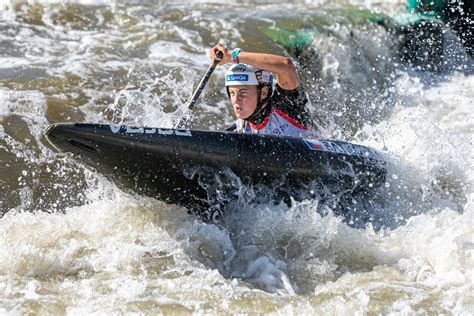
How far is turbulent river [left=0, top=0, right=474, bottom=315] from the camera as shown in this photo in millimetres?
4348

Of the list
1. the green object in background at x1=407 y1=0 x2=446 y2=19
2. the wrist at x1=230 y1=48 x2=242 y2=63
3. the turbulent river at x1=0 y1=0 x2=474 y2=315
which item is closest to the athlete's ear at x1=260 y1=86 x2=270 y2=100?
the wrist at x1=230 y1=48 x2=242 y2=63

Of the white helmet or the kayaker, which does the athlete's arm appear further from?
the white helmet

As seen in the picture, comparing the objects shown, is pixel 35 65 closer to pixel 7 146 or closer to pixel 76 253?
pixel 7 146

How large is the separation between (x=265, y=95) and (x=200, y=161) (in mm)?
1049

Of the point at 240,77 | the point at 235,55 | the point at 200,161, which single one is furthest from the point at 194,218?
the point at 235,55

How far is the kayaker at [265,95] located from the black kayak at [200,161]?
0.37 metres

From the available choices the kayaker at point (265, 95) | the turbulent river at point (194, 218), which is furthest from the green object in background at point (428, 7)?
the kayaker at point (265, 95)

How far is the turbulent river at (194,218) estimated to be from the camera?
435 cm

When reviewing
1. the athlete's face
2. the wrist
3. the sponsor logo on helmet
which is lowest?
the athlete's face

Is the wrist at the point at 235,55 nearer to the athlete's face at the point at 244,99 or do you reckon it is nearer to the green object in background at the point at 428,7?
the athlete's face at the point at 244,99

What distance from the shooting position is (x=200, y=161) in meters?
4.92

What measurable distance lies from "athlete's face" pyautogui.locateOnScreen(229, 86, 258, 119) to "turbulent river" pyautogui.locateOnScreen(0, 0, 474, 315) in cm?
89

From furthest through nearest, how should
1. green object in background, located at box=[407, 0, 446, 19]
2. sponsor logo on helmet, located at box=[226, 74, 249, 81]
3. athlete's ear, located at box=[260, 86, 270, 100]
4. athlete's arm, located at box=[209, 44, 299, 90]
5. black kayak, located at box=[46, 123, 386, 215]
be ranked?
green object in background, located at box=[407, 0, 446, 19] < athlete's ear, located at box=[260, 86, 270, 100] < sponsor logo on helmet, located at box=[226, 74, 249, 81] < athlete's arm, located at box=[209, 44, 299, 90] < black kayak, located at box=[46, 123, 386, 215]

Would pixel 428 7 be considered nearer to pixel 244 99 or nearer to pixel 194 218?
pixel 244 99
